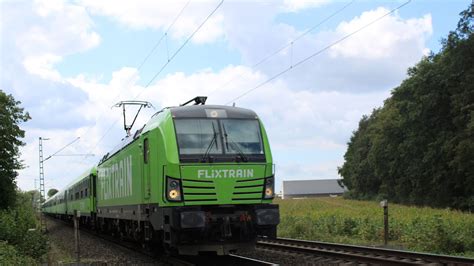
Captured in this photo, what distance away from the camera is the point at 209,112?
470 inches

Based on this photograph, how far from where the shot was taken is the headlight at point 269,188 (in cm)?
1148

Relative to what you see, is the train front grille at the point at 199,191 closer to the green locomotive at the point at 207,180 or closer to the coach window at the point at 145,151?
the green locomotive at the point at 207,180

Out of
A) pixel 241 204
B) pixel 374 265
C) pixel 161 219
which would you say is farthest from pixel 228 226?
pixel 374 265

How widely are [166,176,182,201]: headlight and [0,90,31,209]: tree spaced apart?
24.7 m

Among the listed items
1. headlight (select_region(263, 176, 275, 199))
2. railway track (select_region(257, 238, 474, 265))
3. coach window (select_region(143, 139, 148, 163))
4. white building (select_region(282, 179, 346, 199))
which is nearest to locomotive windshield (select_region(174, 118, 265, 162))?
headlight (select_region(263, 176, 275, 199))

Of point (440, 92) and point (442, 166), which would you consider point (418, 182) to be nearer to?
point (442, 166)

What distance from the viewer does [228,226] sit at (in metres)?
10.9

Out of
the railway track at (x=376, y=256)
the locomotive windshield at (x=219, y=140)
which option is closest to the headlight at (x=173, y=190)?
the locomotive windshield at (x=219, y=140)

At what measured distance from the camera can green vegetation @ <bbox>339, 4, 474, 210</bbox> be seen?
4472cm

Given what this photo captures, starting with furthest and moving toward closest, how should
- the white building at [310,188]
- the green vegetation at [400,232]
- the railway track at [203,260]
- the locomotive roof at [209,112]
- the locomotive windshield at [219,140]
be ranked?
the white building at [310,188] → the green vegetation at [400,232] → the locomotive roof at [209,112] → the railway track at [203,260] → the locomotive windshield at [219,140]

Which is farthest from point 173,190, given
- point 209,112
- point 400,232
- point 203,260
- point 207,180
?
point 400,232

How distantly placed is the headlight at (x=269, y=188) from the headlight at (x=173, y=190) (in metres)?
1.85

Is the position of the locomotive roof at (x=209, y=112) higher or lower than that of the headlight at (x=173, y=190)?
higher

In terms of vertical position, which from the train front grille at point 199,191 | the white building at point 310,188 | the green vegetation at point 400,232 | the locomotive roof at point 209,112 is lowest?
the white building at point 310,188
